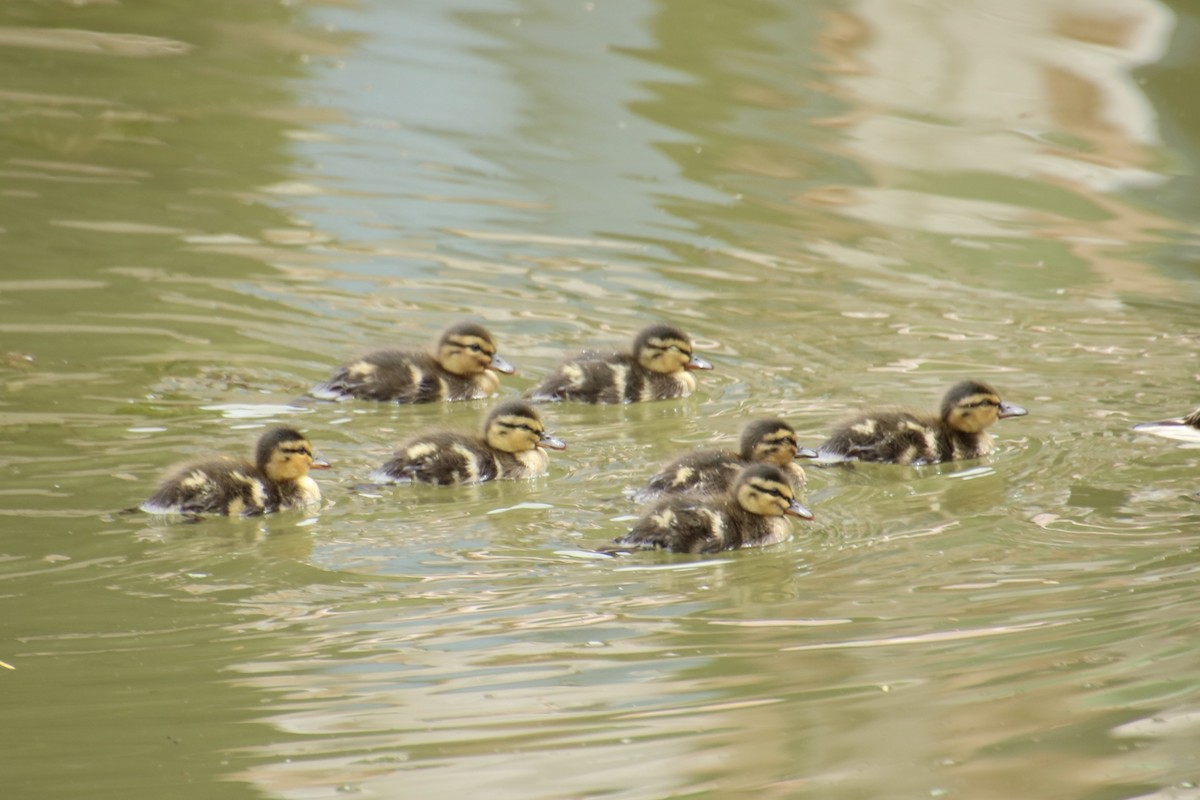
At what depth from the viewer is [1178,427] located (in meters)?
5.22

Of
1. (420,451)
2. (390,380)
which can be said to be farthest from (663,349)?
(420,451)

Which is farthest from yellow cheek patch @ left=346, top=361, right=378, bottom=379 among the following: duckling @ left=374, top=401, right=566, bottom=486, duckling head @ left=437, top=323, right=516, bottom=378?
duckling @ left=374, top=401, right=566, bottom=486

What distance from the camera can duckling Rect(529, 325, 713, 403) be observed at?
19.5ft

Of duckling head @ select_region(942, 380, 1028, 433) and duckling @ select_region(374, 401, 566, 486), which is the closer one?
duckling @ select_region(374, 401, 566, 486)

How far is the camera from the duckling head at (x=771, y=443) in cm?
493

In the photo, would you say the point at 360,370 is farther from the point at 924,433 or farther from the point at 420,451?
the point at 924,433

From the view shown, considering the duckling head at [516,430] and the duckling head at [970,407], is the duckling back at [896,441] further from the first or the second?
the duckling head at [516,430]

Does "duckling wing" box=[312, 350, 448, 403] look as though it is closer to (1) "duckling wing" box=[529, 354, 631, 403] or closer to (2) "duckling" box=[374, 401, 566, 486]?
(1) "duckling wing" box=[529, 354, 631, 403]

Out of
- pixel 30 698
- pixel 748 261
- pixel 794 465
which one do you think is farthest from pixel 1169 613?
pixel 748 261

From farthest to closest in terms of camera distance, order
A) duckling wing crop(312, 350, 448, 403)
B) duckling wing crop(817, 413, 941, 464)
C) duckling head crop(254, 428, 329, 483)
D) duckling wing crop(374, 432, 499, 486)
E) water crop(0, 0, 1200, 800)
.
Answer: duckling wing crop(312, 350, 448, 403), duckling wing crop(817, 413, 941, 464), duckling wing crop(374, 432, 499, 486), duckling head crop(254, 428, 329, 483), water crop(0, 0, 1200, 800)

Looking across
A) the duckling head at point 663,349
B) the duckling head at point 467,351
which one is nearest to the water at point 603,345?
the duckling head at point 663,349

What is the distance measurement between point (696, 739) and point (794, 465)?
2157 mm

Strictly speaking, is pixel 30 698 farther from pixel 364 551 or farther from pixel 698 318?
pixel 698 318

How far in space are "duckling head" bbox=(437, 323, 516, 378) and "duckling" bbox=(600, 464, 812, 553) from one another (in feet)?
5.57
